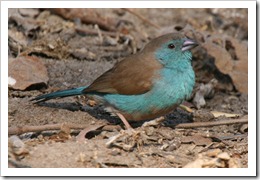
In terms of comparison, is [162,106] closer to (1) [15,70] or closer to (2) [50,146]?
(2) [50,146]

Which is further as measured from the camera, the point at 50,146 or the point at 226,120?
the point at 226,120


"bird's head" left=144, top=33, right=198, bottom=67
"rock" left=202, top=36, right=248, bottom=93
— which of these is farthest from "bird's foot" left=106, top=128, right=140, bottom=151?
"rock" left=202, top=36, right=248, bottom=93

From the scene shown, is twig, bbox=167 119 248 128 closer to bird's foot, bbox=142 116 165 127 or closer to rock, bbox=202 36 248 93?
bird's foot, bbox=142 116 165 127

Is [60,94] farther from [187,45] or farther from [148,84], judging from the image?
[187,45]

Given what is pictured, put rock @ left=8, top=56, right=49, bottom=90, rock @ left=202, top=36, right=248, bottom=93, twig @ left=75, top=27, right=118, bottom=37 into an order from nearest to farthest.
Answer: rock @ left=8, top=56, right=49, bottom=90
rock @ left=202, top=36, right=248, bottom=93
twig @ left=75, top=27, right=118, bottom=37

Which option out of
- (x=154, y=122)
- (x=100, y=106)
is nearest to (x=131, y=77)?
(x=154, y=122)

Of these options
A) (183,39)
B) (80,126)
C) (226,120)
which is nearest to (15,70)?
(80,126)
